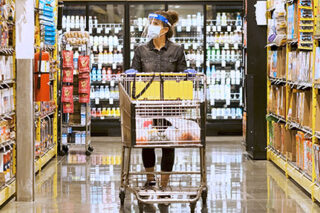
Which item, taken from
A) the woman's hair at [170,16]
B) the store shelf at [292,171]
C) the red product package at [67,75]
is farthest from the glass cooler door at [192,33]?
the woman's hair at [170,16]

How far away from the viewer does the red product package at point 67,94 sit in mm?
9852

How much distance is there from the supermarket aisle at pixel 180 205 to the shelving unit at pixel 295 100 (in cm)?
25

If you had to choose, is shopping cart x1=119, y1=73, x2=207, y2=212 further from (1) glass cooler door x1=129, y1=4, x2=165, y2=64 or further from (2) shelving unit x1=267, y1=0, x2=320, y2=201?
(1) glass cooler door x1=129, y1=4, x2=165, y2=64

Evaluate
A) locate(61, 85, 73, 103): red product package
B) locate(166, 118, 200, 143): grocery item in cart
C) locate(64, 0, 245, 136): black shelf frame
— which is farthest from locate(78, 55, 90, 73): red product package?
locate(166, 118, 200, 143): grocery item in cart

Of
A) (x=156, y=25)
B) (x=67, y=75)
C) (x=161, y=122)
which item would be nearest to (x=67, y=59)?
(x=67, y=75)

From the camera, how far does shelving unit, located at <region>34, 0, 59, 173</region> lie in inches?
339

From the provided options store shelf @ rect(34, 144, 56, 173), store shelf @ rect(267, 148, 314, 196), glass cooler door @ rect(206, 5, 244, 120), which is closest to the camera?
store shelf @ rect(267, 148, 314, 196)

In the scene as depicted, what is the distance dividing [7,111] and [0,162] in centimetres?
58

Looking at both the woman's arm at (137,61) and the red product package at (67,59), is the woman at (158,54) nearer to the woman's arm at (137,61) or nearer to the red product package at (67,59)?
the woman's arm at (137,61)

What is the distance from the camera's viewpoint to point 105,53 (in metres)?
13.5

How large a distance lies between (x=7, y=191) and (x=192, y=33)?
25.9 feet

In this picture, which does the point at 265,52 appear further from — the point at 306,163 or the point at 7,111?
the point at 7,111

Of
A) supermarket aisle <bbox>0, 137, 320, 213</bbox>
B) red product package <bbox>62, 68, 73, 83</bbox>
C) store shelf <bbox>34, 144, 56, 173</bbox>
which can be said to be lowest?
supermarket aisle <bbox>0, 137, 320, 213</bbox>

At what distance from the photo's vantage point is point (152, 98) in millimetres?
5824
